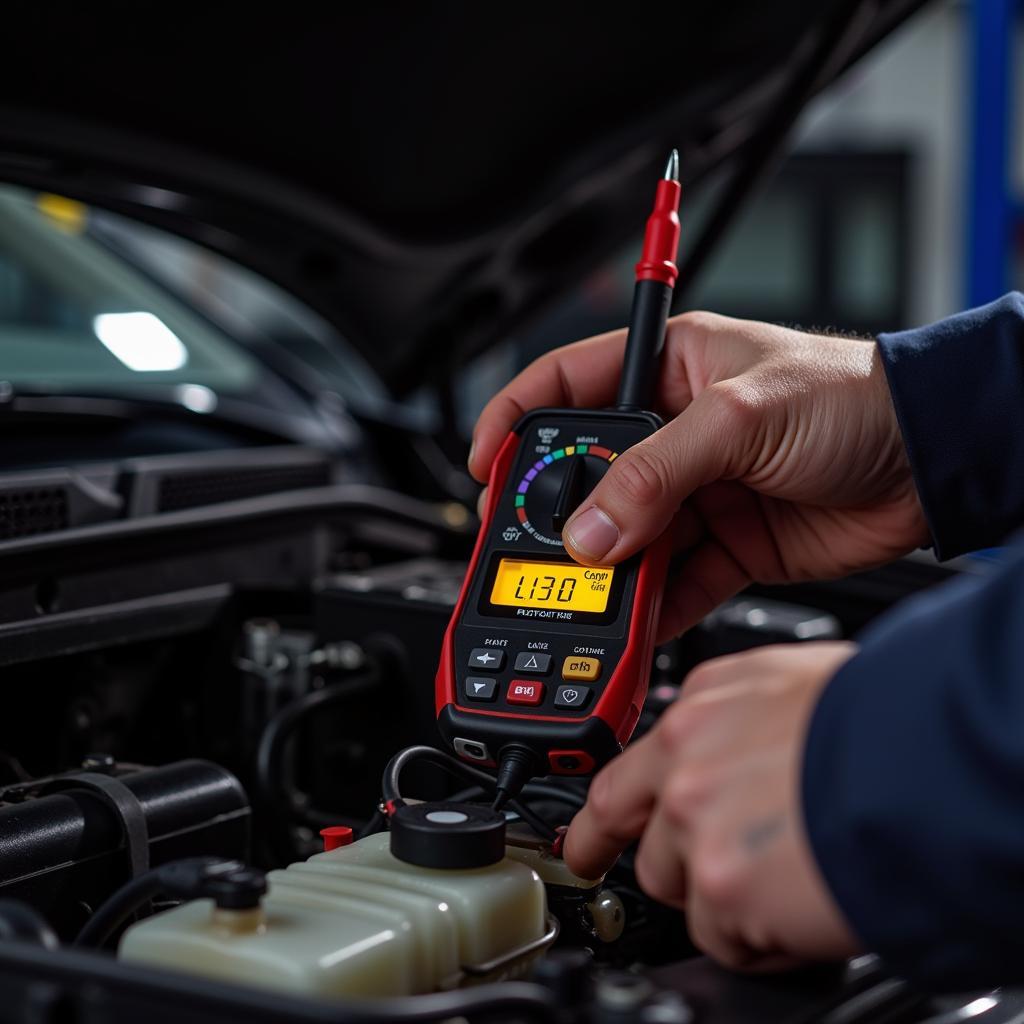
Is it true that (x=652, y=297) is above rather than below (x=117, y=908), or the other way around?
above

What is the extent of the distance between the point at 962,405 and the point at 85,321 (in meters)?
1.08

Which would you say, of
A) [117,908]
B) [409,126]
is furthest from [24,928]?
[409,126]

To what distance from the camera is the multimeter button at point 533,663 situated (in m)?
0.79

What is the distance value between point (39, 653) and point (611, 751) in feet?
1.54

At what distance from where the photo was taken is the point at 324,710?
3.48ft

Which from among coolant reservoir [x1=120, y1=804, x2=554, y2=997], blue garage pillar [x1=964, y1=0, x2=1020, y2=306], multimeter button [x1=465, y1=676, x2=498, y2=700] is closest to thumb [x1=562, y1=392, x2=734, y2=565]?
multimeter button [x1=465, y1=676, x2=498, y2=700]

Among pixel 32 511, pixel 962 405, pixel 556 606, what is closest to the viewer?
pixel 556 606

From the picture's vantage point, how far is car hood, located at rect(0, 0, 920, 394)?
116cm

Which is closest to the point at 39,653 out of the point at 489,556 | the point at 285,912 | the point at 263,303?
the point at 489,556

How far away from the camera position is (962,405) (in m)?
0.95

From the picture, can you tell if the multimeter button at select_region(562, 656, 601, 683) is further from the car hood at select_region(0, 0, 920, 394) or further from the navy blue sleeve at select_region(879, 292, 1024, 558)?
the car hood at select_region(0, 0, 920, 394)

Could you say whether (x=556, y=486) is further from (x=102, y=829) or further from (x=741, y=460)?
(x=102, y=829)

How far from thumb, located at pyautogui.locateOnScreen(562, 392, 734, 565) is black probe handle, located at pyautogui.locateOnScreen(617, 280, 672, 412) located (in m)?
0.09

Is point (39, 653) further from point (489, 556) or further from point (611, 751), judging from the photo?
point (611, 751)
